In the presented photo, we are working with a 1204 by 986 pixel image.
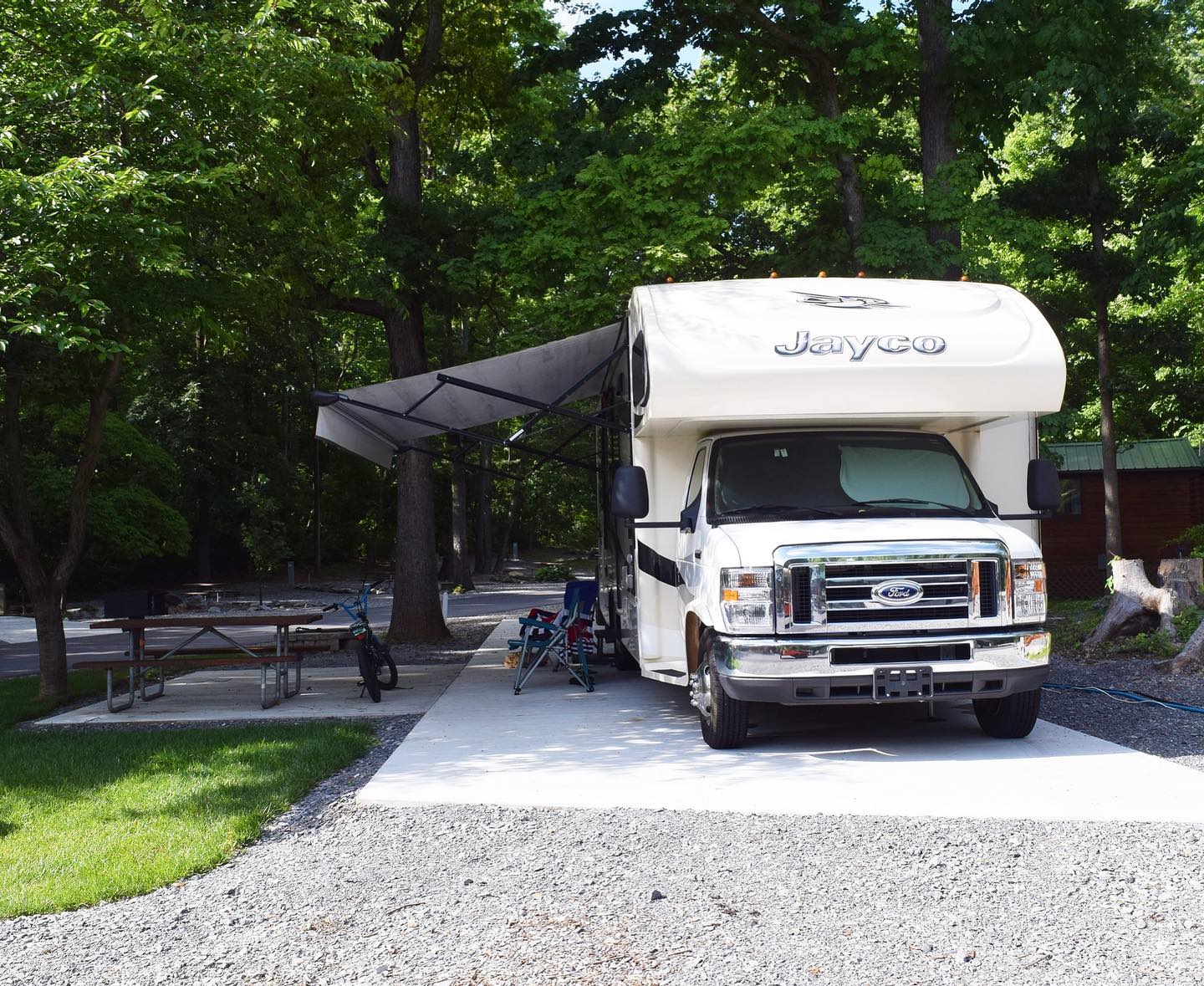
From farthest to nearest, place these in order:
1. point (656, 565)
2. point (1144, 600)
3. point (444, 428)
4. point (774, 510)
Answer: point (1144, 600)
point (444, 428)
point (656, 565)
point (774, 510)

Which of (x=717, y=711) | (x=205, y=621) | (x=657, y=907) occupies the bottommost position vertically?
(x=657, y=907)

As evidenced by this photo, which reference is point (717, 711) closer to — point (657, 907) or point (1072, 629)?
point (657, 907)

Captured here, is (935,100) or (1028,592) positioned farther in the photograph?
(935,100)

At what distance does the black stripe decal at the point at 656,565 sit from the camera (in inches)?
355

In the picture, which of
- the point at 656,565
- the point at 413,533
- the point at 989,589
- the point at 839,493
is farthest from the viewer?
the point at 413,533

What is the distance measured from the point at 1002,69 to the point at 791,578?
1132 cm

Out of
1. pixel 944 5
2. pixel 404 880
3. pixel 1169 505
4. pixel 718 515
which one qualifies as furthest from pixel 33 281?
pixel 1169 505

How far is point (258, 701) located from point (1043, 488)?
7326 mm

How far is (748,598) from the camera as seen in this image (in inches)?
297

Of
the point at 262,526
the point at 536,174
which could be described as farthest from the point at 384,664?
the point at 262,526

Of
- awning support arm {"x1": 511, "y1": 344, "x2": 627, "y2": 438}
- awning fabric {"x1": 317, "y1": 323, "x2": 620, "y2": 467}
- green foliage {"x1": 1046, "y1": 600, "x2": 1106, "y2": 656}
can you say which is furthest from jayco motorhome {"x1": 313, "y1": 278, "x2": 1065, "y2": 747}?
green foliage {"x1": 1046, "y1": 600, "x2": 1106, "y2": 656}

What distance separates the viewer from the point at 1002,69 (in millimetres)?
16109

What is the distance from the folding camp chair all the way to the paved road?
21.7 feet

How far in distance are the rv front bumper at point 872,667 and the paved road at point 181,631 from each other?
37.0ft
